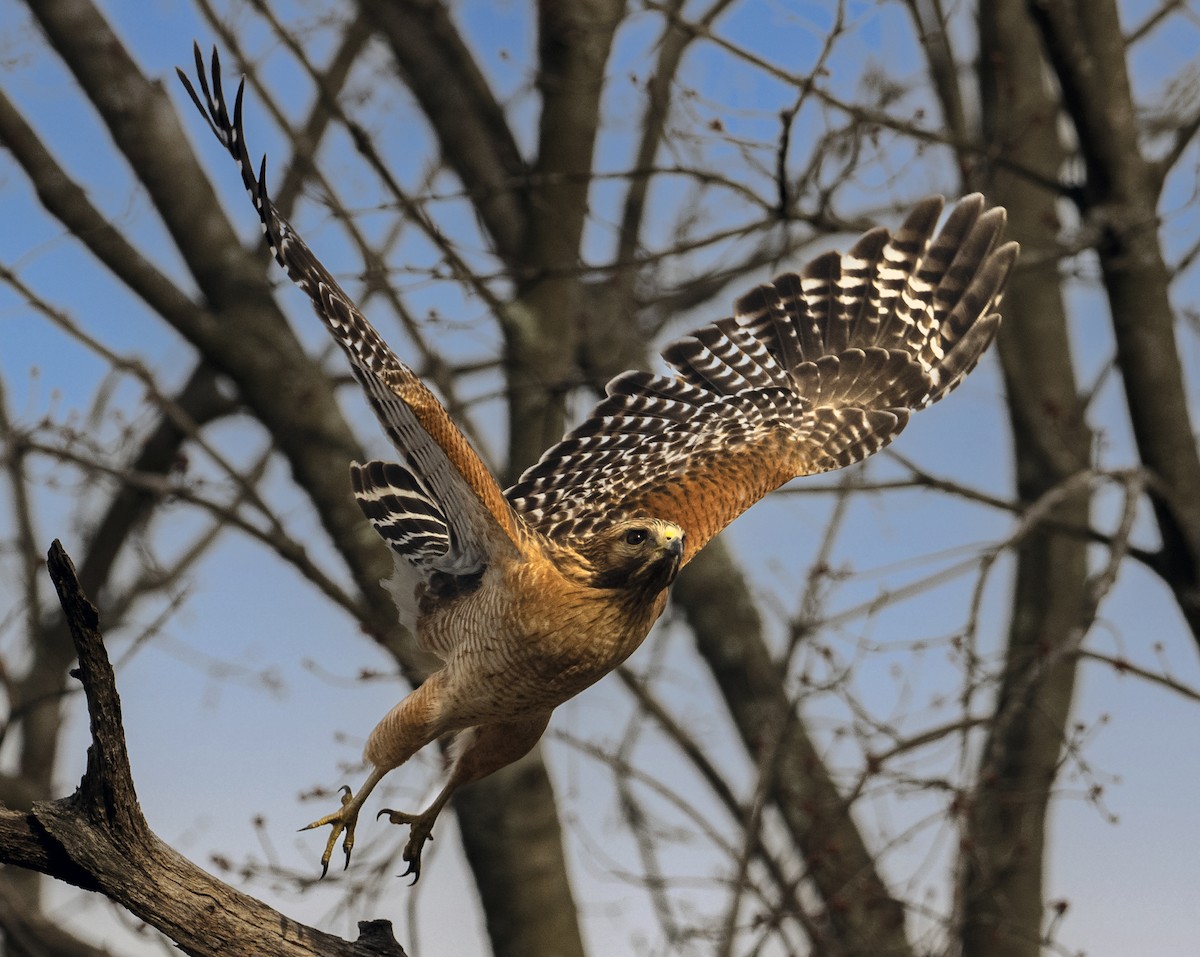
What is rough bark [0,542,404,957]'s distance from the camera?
11.3 ft

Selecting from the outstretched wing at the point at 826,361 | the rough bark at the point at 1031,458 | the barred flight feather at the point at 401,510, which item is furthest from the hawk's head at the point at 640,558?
the rough bark at the point at 1031,458

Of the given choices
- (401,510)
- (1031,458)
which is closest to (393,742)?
(401,510)

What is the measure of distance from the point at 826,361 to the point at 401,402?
8.99 ft

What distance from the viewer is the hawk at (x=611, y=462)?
3.88m

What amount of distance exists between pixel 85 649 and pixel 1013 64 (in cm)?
667

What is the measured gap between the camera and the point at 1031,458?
8.51 metres

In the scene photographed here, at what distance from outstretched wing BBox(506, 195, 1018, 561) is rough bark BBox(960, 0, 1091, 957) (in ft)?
3.63

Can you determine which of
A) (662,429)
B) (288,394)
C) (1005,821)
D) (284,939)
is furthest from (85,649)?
(1005,821)

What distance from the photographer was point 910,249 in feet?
19.7

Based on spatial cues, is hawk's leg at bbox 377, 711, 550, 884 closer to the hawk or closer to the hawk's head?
the hawk

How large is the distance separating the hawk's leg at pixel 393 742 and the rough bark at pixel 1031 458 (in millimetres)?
3716

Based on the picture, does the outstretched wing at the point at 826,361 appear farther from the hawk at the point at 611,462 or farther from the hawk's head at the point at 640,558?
the hawk's head at the point at 640,558

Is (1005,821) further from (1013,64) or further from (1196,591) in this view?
(1013,64)

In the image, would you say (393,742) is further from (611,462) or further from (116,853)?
(611,462)
